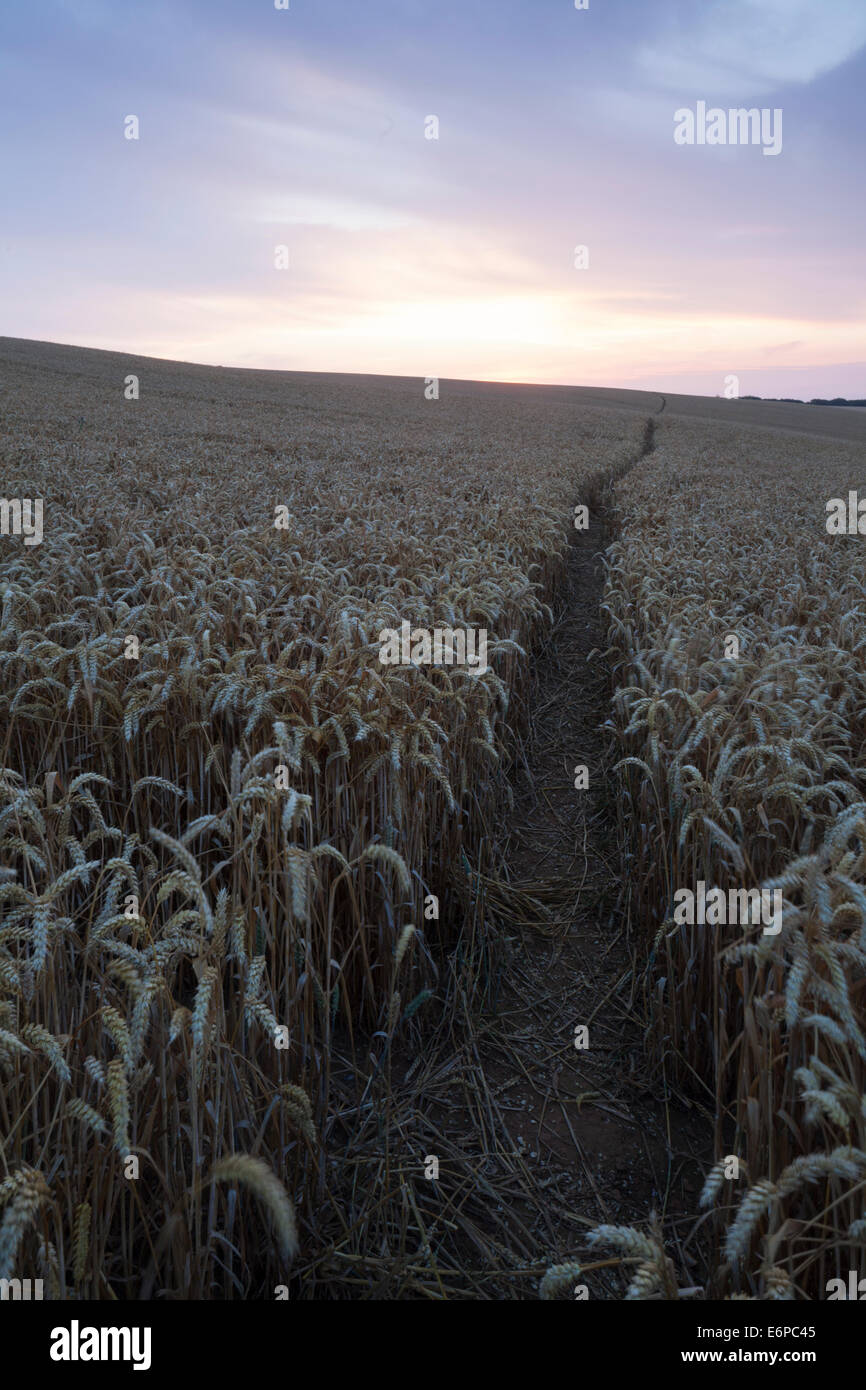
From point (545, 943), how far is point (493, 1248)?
1407 mm

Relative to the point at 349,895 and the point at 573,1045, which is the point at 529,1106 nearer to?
the point at 573,1045

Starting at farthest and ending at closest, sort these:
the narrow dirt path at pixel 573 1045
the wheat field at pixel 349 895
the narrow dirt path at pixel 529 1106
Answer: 1. the narrow dirt path at pixel 573 1045
2. the narrow dirt path at pixel 529 1106
3. the wheat field at pixel 349 895

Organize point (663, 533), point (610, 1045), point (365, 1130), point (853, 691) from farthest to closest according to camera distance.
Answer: point (663, 533) → point (853, 691) → point (610, 1045) → point (365, 1130)

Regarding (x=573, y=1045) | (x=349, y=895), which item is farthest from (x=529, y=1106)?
(x=349, y=895)

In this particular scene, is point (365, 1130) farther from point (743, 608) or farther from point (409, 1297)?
point (743, 608)

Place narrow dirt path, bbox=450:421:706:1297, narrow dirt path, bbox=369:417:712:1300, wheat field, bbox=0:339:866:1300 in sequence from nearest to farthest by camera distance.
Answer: wheat field, bbox=0:339:866:1300 → narrow dirt path, bbox=369:417:712:1300 → narrow dirt path, bbox=450:421:706:1297

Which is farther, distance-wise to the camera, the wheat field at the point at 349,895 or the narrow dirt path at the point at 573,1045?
the narrow dirt path at the point at 573,1045

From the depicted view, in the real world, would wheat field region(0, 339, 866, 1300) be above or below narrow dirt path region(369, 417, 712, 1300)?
above

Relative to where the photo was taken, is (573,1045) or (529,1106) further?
(573,1045)

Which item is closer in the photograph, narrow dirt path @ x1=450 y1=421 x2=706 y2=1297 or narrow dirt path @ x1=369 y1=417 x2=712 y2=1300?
narrow dirt path @ x1=369 y1=417 x2=712 y2=1300

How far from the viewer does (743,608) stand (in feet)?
18.2

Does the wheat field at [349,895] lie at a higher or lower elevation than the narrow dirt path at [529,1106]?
higher

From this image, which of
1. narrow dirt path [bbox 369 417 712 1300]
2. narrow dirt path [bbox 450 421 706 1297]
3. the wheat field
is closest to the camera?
the wheat field

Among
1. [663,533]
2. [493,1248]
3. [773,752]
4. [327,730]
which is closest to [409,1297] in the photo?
[493,1248]
